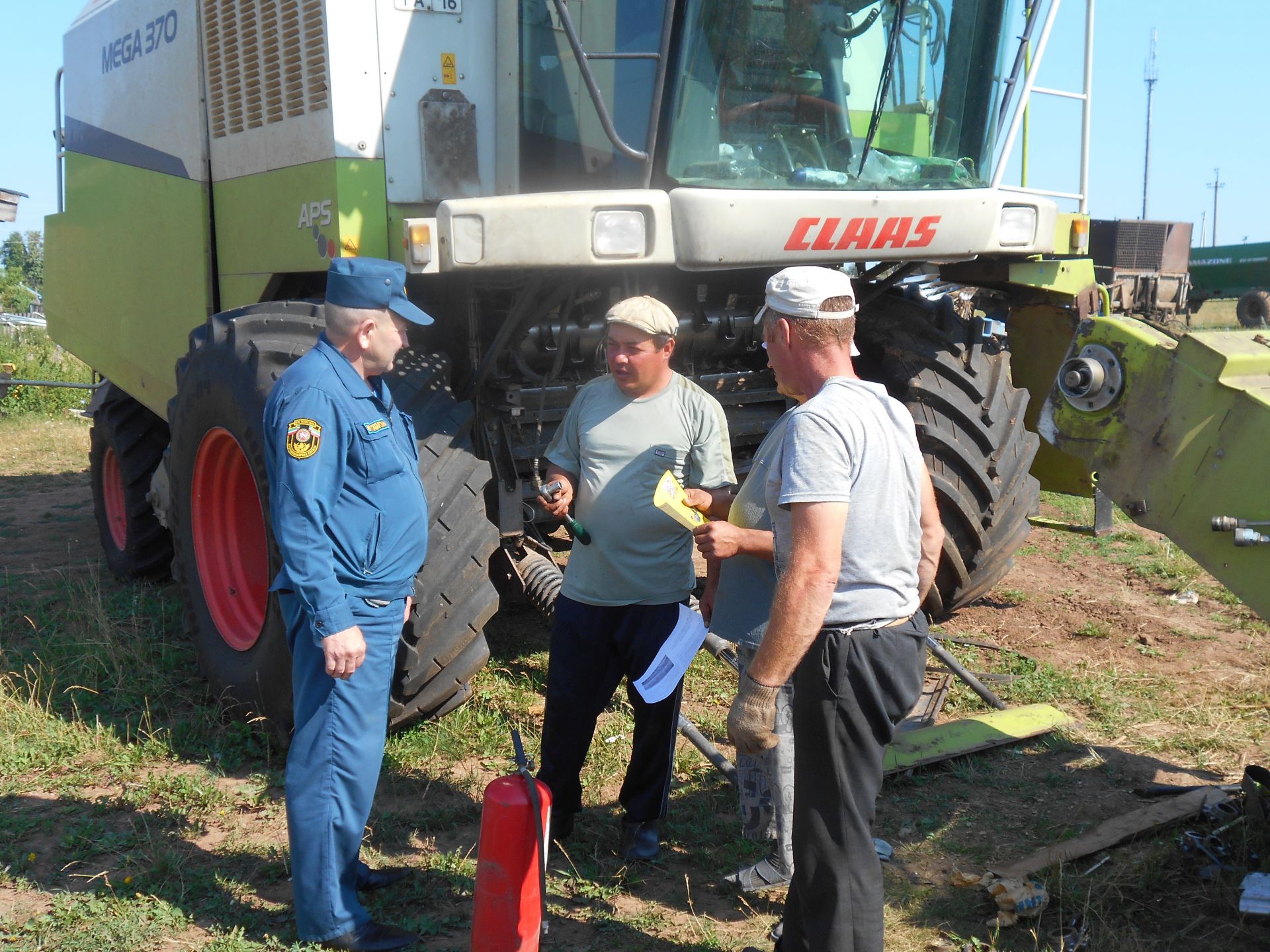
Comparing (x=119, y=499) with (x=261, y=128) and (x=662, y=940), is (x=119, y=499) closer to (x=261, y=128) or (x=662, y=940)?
(x=261, y=128)

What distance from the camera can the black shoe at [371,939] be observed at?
295cm

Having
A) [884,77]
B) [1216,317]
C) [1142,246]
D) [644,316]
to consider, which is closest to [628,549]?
[644,316]

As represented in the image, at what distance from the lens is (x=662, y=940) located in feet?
10.1

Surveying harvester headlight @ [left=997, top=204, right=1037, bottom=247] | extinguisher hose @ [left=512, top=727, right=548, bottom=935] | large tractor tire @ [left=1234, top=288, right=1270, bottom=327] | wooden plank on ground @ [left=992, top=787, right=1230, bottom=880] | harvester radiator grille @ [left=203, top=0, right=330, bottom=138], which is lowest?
wooden plank on ground @ [left=992, top=787, right=1230, bottom=880]

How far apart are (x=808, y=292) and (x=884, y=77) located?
2.14 meters

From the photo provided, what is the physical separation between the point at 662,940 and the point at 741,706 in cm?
95

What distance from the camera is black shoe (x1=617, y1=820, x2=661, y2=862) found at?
3457mm

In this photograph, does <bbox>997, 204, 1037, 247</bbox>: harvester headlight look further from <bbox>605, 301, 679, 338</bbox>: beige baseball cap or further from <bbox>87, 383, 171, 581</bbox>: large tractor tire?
<bbox>87, 383, 171, 581</bbox>: large tractor tire

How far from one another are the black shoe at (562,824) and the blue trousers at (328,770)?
75 cm

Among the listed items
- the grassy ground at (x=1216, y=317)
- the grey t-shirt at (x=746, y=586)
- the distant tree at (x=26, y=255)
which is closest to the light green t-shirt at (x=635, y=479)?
the grey t-shirt at (x=746, y=586)

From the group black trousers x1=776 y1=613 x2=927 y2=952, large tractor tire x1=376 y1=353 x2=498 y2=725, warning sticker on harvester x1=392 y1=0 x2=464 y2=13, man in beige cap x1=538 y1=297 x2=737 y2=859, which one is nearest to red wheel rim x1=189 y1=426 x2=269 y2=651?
large tractor tire x1=376 y1=353 x2=498 y2=725

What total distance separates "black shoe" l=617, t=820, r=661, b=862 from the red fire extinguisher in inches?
28.3

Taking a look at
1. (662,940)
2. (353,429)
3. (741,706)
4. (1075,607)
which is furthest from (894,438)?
(1075,607)

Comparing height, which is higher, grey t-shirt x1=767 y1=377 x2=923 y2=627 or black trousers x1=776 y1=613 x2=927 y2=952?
grey t-shirt x1=767 y1=377 x2=923 y2=627
